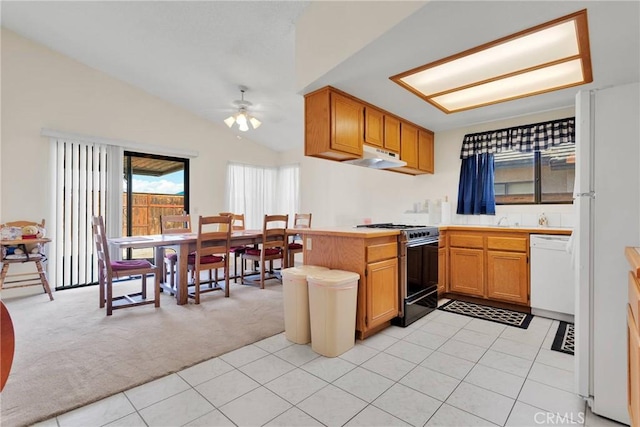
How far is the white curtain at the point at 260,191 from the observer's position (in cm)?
612

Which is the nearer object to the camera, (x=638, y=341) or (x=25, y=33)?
(x=638, y=341)

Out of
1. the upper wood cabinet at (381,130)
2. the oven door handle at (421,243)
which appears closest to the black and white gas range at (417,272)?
the oven door handle at (421,243)

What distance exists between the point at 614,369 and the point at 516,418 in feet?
1.84

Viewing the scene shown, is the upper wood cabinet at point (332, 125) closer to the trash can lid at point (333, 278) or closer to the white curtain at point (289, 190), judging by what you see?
the trash can lid at point (333, 278)

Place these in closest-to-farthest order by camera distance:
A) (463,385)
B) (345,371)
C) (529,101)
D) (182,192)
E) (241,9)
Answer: (463,385)
(345,371)
(241,9)
(529,101)
(182,192)

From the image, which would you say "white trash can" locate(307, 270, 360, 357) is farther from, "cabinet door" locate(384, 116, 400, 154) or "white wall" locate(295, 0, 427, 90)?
"cabinet door" locate(384, 116, 400, 154)

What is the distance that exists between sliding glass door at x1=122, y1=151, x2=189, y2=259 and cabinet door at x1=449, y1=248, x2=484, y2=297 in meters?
4.46

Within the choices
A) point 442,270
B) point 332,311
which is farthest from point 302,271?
point 442,270

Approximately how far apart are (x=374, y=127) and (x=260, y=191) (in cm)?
366

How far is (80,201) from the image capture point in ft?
14.4

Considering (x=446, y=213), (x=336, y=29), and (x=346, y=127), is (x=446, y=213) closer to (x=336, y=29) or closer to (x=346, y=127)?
(x=346, y=127)

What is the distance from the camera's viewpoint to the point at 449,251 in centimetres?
373

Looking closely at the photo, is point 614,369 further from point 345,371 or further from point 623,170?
point 345,371

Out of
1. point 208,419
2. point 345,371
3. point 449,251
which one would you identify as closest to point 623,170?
point 345,371
